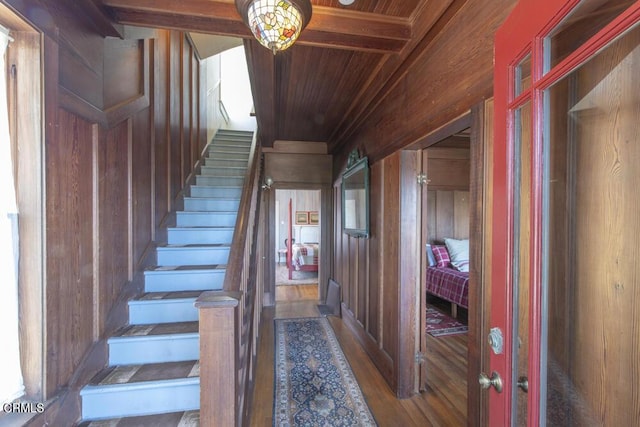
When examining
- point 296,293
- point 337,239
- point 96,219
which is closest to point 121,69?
point 96,219

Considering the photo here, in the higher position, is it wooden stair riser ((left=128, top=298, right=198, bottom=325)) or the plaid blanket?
wooden stair riser ((left=128, top=298, right=198, bottom=325))

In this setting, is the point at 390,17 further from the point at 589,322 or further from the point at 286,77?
the point at 589,322

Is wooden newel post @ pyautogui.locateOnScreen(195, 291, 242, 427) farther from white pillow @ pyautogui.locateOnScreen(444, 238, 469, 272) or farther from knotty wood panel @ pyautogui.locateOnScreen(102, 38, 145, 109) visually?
white pillow @ pyautogui.locateOnScreen(444, 238, 469, 272)

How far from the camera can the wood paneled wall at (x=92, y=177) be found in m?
1.27

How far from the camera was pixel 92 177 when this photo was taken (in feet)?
5.39

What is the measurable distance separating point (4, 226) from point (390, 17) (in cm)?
227

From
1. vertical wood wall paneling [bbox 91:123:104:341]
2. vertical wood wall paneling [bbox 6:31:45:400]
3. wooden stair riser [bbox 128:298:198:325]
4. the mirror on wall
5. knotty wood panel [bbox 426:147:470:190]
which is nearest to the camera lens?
vertical wood wall paneling [bbox 6:31:45:400]

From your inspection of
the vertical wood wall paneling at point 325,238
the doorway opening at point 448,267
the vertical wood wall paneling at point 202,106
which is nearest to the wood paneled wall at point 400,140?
the doorway opening at point 448,267

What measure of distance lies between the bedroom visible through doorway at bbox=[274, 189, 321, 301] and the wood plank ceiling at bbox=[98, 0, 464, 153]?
234 centimetres

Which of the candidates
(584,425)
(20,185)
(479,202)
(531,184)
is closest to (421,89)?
(479,202)

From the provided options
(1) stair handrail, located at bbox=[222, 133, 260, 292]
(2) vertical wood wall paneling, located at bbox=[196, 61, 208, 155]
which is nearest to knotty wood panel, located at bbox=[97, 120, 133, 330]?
(1) stair handrail, located at bbox=[222, 133, 260, 292]

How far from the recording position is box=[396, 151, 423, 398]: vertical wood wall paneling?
2141mm

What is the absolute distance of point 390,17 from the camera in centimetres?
170

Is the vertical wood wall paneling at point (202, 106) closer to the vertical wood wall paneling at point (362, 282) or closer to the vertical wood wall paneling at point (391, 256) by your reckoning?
the vertical wood wall paneling at point (362, 282)
